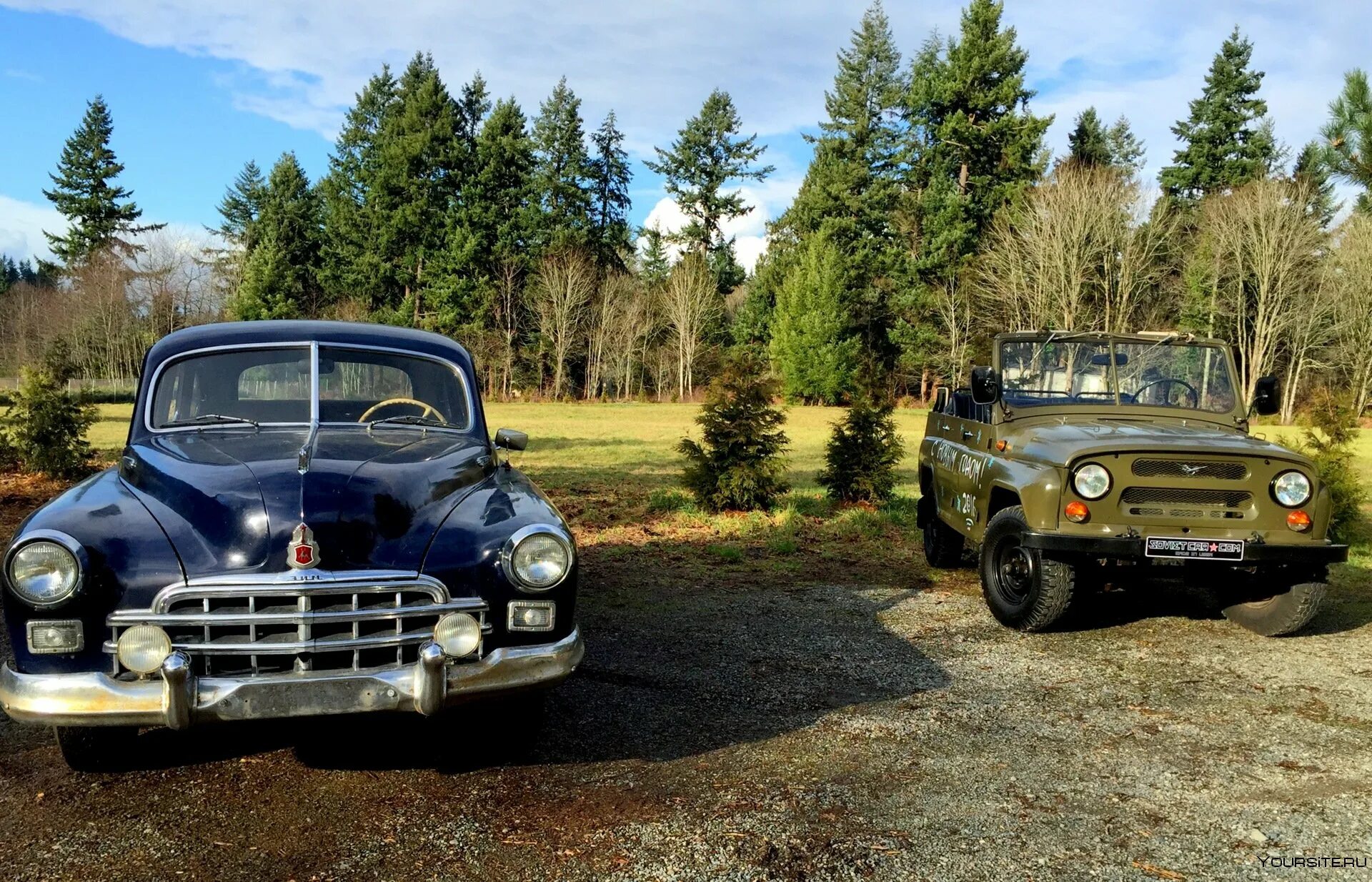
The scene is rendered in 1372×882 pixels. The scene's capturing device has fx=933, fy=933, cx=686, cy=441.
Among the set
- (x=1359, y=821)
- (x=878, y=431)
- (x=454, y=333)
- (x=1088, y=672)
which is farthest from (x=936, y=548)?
(x=454, y=333)

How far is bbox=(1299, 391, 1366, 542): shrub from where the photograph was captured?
9.05m

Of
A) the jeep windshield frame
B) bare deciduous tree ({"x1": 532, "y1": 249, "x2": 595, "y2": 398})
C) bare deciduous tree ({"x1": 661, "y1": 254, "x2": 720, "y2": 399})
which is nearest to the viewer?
the jeep windshield frame

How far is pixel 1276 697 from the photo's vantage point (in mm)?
4824

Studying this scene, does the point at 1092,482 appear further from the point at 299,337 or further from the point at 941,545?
the point at 299,337

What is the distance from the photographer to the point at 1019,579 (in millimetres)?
6129

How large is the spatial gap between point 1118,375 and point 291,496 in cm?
601

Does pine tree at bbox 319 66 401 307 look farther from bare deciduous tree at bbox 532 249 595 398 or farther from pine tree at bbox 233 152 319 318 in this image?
bare deciduous tree at bbox 532 249 595 398

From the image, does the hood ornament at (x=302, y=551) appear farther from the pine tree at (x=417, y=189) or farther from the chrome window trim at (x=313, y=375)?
the pine tree at (x=417, y=189)

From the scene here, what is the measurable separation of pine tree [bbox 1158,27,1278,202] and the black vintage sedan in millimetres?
50241

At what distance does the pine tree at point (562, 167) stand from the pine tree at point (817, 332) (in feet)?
41.4

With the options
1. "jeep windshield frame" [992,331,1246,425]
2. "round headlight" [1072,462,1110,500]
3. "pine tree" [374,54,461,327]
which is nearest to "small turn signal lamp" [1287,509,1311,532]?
"round headlight" [1072,462,1110,500]

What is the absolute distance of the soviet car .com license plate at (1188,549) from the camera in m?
5.35

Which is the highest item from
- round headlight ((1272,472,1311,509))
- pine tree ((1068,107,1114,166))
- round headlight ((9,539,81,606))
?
pine tree ((1068,107,1114,166))

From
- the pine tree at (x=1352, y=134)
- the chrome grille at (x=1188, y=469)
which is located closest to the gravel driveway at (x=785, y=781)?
the chrome grille at (x=1188, y=469)
